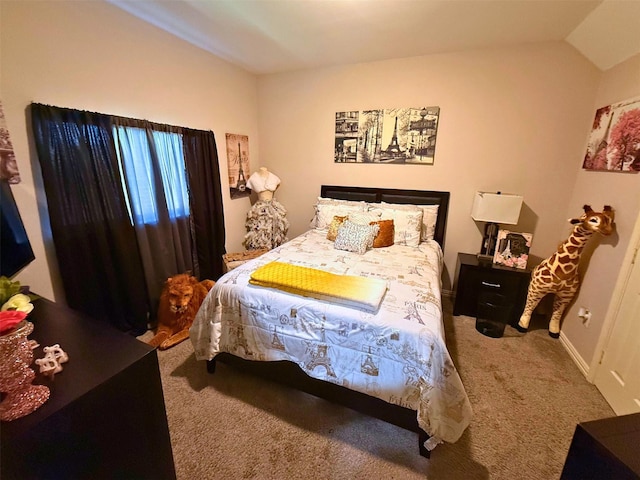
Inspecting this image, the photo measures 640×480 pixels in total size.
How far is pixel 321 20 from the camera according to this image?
6.98 feet

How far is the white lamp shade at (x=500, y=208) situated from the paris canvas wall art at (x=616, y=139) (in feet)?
1.92

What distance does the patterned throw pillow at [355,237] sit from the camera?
2449 millimetres

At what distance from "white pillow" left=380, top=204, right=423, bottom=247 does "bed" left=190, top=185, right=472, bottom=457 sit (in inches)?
17.8

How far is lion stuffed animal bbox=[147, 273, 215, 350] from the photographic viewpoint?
7.39 ft

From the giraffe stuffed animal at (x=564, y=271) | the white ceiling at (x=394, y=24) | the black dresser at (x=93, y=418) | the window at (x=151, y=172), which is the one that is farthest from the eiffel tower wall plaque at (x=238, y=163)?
the giraffe stuffed animal at (x=564, y=271)

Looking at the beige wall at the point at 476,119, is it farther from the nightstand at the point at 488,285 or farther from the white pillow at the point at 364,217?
the white pillow at the point at 364,217

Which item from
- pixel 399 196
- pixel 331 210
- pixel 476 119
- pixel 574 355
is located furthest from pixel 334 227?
pixel 574 355

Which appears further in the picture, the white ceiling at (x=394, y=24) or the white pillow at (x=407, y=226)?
the white pillow at (x=407, y=226)

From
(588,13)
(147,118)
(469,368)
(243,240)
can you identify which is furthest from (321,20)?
(469,368)

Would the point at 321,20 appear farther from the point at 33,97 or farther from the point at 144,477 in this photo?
the point at 144,477

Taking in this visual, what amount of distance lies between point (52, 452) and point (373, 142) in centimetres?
317

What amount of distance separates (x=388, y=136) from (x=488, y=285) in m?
1.81

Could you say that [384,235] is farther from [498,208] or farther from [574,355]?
[574,355]

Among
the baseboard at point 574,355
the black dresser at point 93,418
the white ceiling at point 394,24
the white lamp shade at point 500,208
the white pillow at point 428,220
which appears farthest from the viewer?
the white pillow at point 428,220
